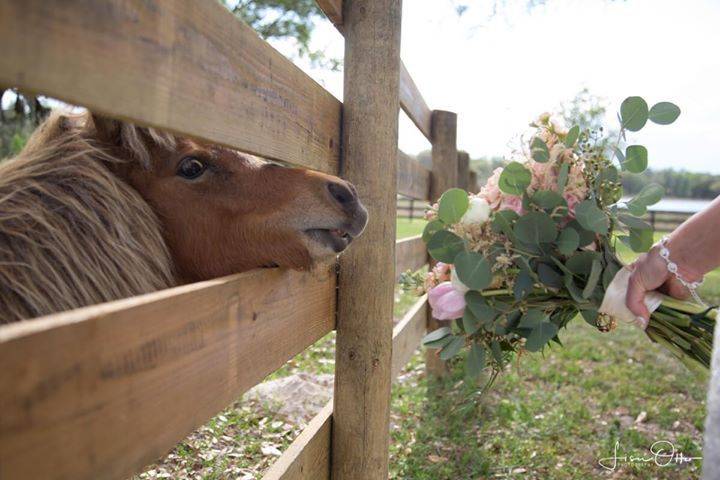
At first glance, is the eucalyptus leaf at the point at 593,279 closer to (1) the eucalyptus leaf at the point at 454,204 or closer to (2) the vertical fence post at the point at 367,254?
(1) the eucalyptus leaf at the point at 454,204

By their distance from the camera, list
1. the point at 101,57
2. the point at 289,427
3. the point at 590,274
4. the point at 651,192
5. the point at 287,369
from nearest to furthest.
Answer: the point at 101,57, the point at 590,274, the point at 651,192, the point at 289,427, the point at 287,369

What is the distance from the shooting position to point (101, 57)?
833 millimetres

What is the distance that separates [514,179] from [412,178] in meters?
2.23

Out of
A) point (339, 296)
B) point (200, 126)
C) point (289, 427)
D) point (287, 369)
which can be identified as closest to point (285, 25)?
point (287, 369)

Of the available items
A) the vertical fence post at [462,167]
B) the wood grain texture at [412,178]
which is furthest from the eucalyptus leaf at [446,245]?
the vertical fence post at [462,167]

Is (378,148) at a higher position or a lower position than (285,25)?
lower

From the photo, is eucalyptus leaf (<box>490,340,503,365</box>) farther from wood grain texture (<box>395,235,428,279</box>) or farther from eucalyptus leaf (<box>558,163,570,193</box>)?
wood grain texture (<box>395,235,428,279</box>)

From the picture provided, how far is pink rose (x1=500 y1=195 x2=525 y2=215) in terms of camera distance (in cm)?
184

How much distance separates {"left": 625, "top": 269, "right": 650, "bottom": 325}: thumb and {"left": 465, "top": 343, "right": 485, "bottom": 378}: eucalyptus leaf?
51 centimetres

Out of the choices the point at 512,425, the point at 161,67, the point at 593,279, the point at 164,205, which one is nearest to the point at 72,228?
the point at 164,205

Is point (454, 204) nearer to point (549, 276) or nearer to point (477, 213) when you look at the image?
point (477, 213)

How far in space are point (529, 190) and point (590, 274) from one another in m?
0.33

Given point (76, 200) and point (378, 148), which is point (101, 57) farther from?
point (378, 148)

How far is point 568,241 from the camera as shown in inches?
68.8
